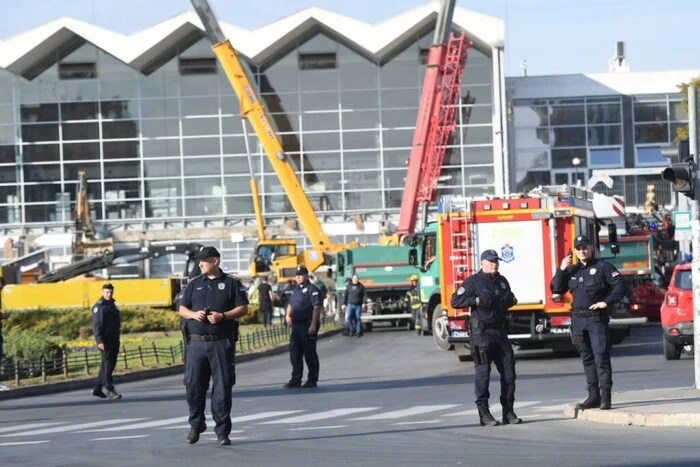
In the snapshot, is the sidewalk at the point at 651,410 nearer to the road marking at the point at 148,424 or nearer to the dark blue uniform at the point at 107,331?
the road marking at the point at 148,424

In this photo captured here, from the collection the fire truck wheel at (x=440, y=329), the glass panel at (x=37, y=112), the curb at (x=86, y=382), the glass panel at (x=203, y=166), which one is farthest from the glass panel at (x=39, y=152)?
the fire truck wheel at (x=440, y=329)

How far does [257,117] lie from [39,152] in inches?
780

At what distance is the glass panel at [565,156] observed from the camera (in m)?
72.1

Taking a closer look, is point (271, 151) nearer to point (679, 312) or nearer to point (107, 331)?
point (679, 312)

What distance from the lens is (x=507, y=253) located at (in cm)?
2709

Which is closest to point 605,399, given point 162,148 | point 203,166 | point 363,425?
point 363,425

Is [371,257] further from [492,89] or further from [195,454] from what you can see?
[195,454]

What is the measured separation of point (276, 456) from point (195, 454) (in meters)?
Answer: 0.82

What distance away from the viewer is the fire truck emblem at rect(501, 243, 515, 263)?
27.0 m

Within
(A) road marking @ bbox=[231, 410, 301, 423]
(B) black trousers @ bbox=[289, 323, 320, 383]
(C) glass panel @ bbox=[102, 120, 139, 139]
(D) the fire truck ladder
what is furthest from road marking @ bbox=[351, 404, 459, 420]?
(C) glass panel @ bbox=[102, 120, 139, 139]

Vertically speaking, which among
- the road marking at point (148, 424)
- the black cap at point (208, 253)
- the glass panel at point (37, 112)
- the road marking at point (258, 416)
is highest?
the glass panel at point (37, 112)

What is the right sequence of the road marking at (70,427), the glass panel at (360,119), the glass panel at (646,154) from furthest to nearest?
the glass panel at (646,154), the glass panel at (360,119), the road marking at (70,427)

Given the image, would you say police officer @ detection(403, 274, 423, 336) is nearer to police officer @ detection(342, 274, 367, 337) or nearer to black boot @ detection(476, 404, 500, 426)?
police officer @ detection(342, 274, 367, 337)

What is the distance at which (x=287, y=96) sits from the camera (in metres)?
71.0
